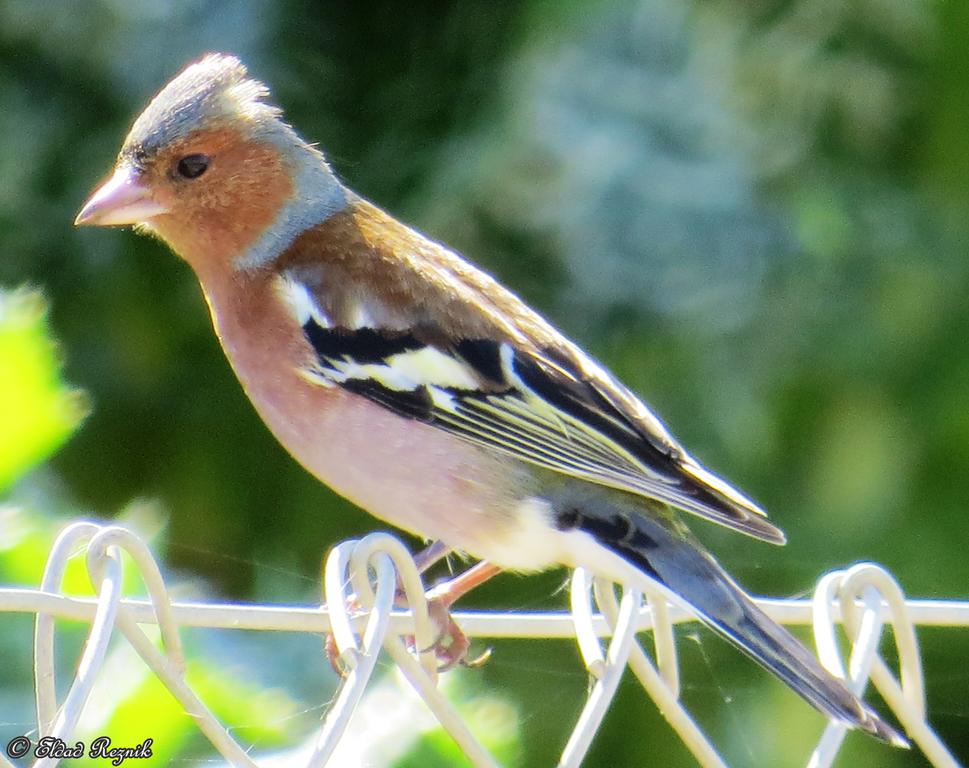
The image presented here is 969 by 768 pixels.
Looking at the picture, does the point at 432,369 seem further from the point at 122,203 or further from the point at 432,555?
the point at 122,203

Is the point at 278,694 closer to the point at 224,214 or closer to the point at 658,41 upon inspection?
the point at 224,214

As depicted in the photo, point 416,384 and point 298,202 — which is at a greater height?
point 298,202

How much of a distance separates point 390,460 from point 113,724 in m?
0.61

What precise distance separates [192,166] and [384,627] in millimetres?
1446

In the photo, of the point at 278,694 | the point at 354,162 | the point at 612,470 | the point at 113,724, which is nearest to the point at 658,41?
the point at 354,162

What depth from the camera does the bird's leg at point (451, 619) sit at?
2102 mm

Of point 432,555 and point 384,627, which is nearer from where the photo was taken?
point 384,627

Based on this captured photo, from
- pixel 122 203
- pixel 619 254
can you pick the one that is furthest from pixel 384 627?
pixel 619 254

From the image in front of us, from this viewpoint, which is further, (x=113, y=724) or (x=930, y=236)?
(x=930, y=236)

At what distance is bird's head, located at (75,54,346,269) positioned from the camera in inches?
101

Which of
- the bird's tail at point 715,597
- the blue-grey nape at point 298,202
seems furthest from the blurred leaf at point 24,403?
the bird's tail at point 715,597

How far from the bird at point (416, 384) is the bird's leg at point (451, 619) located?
0.06 feet

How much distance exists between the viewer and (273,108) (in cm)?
276

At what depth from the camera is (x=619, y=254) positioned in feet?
11.6
